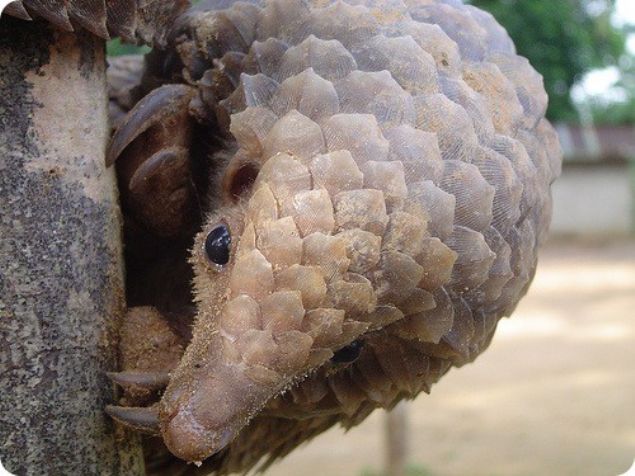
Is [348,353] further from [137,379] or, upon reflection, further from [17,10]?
[17,10]

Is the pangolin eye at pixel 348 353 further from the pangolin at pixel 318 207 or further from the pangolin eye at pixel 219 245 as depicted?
the pangolin eye at pixel 219 245

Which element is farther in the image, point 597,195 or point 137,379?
point 597,195

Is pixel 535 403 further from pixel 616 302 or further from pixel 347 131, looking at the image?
pixel 347 131

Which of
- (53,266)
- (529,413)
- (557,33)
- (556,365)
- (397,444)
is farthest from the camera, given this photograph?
(557,33)

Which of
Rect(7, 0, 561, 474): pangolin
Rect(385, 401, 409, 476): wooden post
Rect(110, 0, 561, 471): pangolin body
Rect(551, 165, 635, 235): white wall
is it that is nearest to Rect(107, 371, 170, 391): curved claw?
Rect(7, 0, 561, 474): pangolin

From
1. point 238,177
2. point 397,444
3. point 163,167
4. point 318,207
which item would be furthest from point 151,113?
point 397,444

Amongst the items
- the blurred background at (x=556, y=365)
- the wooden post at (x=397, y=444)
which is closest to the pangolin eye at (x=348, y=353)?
the blurred background at (x=556, y=365)
